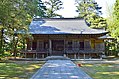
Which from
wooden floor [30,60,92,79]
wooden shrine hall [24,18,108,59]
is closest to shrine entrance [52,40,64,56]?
wooden shrine hall [24,18,108,59]

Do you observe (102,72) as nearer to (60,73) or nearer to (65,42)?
(60,73)

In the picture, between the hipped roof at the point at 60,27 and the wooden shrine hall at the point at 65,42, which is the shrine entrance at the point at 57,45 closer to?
the wooden shrine hall at the point at 65,42

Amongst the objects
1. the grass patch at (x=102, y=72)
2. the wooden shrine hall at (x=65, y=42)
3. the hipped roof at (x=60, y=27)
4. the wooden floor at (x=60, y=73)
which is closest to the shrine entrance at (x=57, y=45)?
the wooden shrine hall at (x=65, y=42)

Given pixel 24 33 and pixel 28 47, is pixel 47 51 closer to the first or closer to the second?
pixel 28 47

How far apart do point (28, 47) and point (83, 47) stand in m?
7.05

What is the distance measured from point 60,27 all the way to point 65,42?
277cm

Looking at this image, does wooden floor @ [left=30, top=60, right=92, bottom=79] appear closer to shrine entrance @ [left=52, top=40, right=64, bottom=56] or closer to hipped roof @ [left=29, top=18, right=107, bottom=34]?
hipped roof @ [left=29, top=18, right=107, bottom=34]

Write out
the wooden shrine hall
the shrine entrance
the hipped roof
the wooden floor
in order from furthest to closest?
the shrine entrance, the hipped roof, the wooden shrine hall, the wooden floor

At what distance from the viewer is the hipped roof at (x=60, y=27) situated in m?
27.9

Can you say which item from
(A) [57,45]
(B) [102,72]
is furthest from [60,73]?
(A) [57,45]

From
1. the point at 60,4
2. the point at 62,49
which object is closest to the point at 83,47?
the point at 62,49

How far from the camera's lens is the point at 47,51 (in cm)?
2753

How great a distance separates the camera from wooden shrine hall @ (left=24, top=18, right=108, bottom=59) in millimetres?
27352

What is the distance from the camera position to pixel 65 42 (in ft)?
93.8
